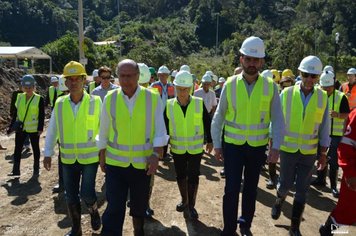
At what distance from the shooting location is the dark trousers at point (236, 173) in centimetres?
468

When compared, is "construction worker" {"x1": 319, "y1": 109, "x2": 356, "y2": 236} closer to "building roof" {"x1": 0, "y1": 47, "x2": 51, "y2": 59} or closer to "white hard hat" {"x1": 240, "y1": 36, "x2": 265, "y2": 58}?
"white hard hat" {"x1": 240, "y1": 36, "x2": 265, "y2": 58}

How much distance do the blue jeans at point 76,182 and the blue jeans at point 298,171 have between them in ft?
7.80

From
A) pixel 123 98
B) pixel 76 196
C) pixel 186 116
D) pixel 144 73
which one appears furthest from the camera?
pixel 144 73

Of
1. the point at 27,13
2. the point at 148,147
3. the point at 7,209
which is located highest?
the point at 27,13

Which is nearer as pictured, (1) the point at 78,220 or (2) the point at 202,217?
(1) the point at 78,220

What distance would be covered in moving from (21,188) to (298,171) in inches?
198

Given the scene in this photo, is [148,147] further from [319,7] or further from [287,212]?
[319,7]

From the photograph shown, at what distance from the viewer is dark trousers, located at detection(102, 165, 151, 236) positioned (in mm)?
4164

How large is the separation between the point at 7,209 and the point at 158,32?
98.3 m

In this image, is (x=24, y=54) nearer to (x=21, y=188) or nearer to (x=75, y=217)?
(x=21, y=188)

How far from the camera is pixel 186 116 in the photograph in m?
5.87

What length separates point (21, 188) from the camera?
25.1 feet

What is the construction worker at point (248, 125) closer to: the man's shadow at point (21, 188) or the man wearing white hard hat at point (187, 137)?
the man wearing white hard hat at point (187, 137)

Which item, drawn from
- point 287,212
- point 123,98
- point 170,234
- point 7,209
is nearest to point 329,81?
point 287,212
